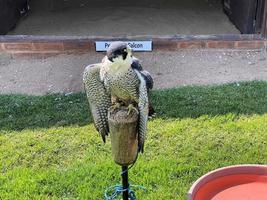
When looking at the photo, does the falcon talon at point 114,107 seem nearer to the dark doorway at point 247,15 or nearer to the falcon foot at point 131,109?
the falcon foot at point 131,109

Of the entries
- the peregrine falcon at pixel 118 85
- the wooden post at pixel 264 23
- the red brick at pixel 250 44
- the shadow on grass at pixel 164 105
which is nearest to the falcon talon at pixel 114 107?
the peregrine falcon at pixel 118 85

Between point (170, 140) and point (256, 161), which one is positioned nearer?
point (256, 161)

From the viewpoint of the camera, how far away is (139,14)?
6.88 m

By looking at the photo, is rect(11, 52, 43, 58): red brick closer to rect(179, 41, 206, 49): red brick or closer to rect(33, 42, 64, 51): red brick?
rect(33, 42, 64, 51): red brick

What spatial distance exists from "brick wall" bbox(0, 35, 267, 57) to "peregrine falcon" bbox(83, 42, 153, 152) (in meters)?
3.07

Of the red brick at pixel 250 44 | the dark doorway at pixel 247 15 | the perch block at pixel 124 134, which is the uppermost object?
the perch block at pixel 124 134

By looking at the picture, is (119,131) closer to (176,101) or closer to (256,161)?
(256,161)

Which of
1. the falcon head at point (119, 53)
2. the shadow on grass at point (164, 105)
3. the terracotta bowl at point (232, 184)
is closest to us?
the falcon head at point (119, 53)

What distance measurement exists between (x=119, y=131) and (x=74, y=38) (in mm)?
3417

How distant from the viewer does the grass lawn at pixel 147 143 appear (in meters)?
3.26

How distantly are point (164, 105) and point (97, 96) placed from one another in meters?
1.93

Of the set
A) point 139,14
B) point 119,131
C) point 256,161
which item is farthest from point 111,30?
point 119,131

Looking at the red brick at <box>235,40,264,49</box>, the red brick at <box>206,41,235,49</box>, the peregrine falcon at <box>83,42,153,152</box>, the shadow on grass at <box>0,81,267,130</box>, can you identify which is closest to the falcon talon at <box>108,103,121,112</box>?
the peregrine falcon at <box>83,42,153,152</box>

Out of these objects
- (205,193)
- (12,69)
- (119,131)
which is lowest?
(12,69)
